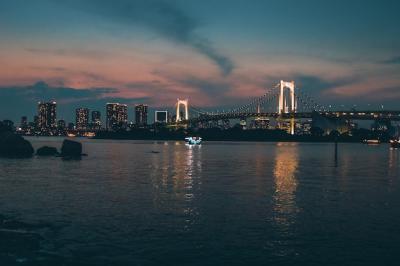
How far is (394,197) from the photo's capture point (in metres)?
17.9

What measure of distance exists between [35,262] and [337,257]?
5.70m

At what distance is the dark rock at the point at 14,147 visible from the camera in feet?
155

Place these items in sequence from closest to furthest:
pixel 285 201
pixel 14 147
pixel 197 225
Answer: pixel 197 225
pixel 285 201
pixel 14 147

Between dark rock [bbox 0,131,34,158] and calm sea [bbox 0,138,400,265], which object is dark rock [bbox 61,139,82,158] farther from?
calm sea [bbox 0,138,400,265]

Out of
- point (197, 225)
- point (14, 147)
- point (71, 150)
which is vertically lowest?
point (197, 225)

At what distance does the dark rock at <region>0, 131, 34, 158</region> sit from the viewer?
155ft

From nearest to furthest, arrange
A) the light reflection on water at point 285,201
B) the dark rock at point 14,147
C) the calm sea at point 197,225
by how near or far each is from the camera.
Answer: the calm sea at point 197,225 < the light reflection on water at point 285,201 < the dark rock at point 14,147

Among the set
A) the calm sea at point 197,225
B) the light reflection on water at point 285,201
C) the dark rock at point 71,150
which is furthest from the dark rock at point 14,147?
the light reflection on water at point 285,201

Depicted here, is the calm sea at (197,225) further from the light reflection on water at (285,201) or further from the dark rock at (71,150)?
the dark rock at (71,150)

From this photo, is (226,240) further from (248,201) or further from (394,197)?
(394,197)

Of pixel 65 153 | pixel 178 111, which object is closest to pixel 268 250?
pixel 65 153

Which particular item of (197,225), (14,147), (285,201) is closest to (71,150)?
(14,147)

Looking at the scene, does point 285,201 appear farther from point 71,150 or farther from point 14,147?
point 14,147

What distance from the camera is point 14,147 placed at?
47906mm
